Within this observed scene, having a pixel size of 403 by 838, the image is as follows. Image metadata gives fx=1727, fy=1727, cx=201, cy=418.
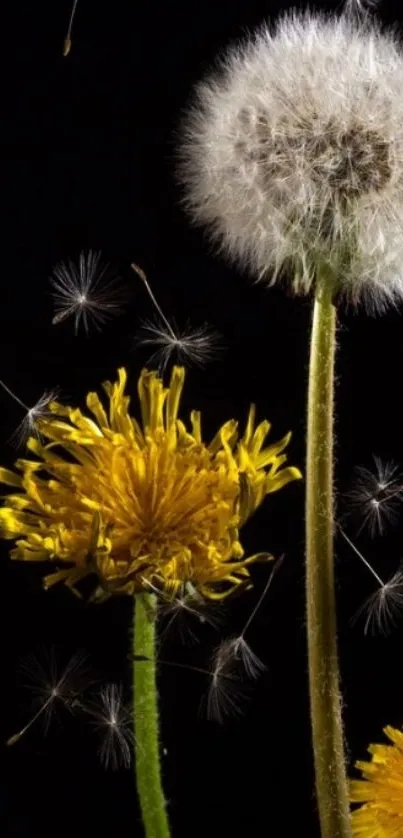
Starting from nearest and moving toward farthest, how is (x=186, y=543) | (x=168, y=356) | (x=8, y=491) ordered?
(x=186, y=543) → (x=168, y=356) → (x=8, y=491)

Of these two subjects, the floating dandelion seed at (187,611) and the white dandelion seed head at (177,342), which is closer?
the floating dandelion seed at (187,611)

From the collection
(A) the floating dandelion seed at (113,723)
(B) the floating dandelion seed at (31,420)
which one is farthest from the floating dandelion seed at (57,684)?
(B) the floating dandelion seed at (31,420)

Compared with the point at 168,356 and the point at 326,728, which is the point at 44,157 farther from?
the point at 326,728

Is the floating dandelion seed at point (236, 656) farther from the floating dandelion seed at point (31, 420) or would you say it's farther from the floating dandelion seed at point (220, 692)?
the floating dandelion seed at point (31, 420)

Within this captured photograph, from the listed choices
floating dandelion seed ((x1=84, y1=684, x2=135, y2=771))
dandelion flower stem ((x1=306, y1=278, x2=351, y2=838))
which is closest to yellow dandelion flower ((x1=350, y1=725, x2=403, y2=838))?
dandelion flower stem ((x1=306, y1=278, x2=351, y2=838))

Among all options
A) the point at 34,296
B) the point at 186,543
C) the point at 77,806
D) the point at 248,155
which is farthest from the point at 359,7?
the point at 77,806

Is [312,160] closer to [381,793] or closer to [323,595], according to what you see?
[323,595]

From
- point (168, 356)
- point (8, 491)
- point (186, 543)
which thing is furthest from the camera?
point (8, 491)
